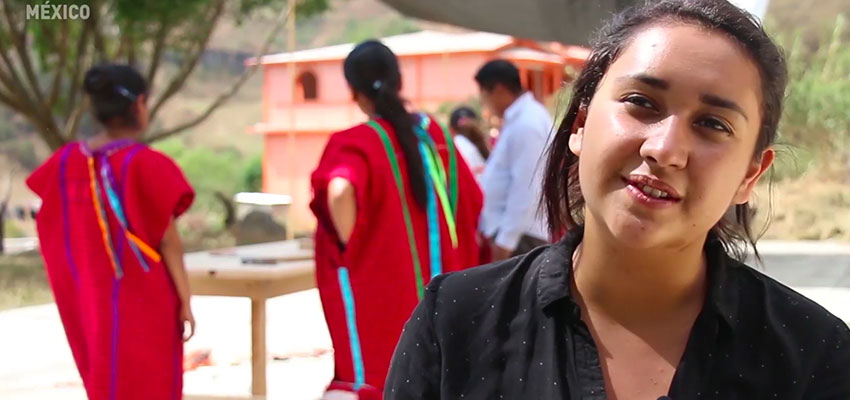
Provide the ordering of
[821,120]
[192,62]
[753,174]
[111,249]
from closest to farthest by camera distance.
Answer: [753,174] → [111,249] → [192,62] → [821,120]

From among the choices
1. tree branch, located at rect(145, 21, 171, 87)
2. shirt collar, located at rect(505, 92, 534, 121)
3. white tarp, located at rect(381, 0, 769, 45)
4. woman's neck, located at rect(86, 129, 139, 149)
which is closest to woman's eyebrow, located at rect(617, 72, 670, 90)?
white tarp, located at rect(381, 0, 769, 45)

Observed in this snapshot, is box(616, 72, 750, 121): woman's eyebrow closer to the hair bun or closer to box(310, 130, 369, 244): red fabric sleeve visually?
box(310, 130, 369, 244): red fabric sleeve

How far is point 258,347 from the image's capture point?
4.77 metres

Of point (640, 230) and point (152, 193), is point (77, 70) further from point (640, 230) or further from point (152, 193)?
point (640, 230)

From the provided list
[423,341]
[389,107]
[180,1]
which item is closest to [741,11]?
[423,341]

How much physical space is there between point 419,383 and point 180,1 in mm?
9290

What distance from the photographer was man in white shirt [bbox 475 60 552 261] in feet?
14.7

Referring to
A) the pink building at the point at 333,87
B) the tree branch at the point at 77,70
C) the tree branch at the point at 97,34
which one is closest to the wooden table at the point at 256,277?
the tree branch at the point at 97,34

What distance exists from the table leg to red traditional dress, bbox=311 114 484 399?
1185 millimetres

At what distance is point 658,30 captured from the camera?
109cm

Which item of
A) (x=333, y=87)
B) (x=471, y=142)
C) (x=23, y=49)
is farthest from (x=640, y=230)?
(x=333, y=87)

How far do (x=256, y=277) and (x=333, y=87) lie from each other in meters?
18.4

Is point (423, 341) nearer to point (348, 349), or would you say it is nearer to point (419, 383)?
point (419, 383)

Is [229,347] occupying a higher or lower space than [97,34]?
lower
